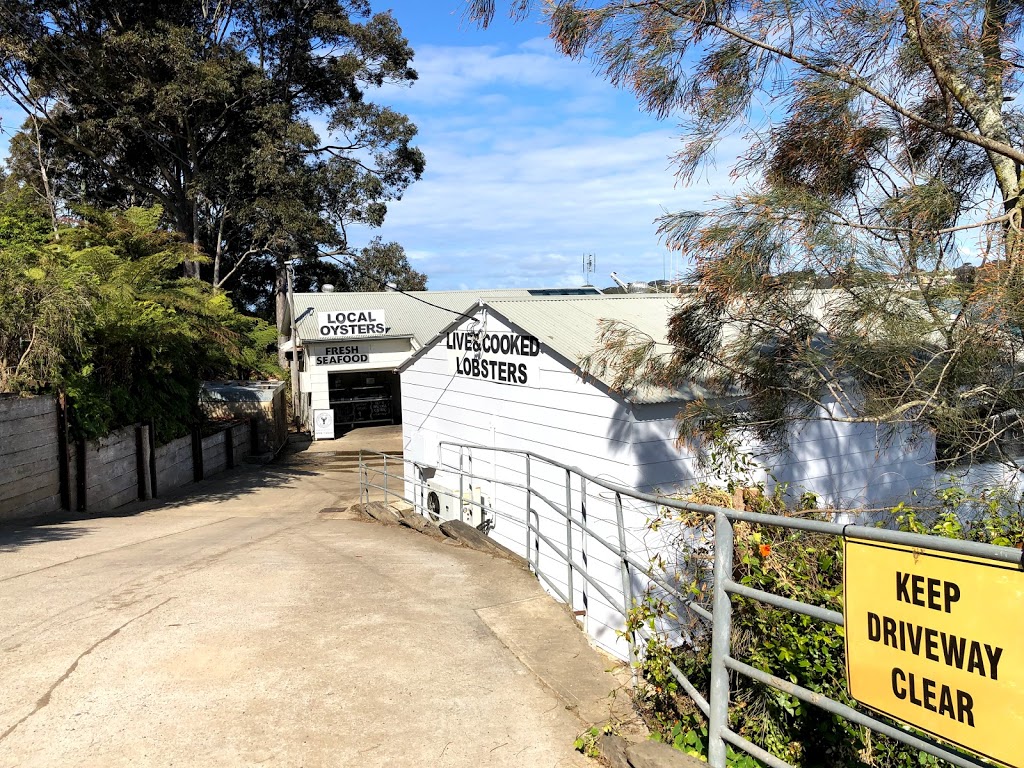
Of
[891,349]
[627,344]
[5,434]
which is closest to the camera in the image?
[891,349]

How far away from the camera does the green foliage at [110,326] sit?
12289 millimetres

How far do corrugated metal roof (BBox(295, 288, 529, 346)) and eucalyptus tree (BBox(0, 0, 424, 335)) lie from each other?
91.3 inches

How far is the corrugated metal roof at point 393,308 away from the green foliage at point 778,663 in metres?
27.2

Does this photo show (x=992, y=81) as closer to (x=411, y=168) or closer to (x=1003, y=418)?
(x=1003, y=418)

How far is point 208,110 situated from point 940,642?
107 feet

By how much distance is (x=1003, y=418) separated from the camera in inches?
255

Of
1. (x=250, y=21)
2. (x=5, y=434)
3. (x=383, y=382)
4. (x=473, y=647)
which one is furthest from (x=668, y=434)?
(x=250, y=21)

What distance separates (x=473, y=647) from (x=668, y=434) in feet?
13.6

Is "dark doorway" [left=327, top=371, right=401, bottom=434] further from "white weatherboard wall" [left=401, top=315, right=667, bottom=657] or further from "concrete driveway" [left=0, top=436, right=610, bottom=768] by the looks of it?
"concrete driveway" [left=0, top=436, right=610, bottom=768]

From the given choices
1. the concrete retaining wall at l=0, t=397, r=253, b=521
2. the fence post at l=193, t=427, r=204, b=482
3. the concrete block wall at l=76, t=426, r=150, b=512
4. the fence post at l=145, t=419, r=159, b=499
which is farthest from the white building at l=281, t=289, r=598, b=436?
the concrete block wall at l=76, t=426, r=150, b=512

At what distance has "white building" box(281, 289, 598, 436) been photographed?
104ft

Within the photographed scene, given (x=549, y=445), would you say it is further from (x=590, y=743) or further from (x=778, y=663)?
(x=778, y=663)

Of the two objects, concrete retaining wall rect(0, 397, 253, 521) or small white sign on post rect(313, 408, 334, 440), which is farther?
small white sign on post rect(313, 408, 334, 440)

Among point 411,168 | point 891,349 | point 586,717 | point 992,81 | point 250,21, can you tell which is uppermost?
point 250,21
